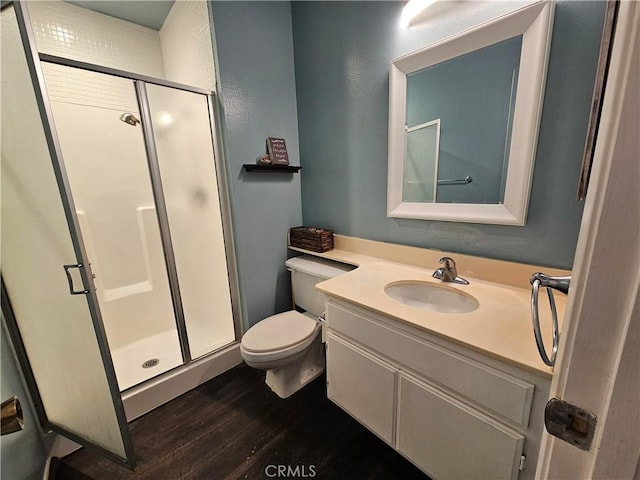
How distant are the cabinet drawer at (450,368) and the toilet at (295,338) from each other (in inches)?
17.7

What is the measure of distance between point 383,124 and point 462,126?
1.38 feet

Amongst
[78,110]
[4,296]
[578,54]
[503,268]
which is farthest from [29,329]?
[578,54]

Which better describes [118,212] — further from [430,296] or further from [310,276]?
[430,296]

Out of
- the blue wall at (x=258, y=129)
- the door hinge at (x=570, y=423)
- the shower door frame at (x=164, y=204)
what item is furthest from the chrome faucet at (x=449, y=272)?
the shower door frame at (x=164, y=204)

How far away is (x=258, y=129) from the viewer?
5.76 feet

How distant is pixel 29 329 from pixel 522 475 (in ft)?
6.28

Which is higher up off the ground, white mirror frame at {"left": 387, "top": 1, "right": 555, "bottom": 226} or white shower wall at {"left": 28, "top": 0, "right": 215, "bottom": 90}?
white shower wall at {"left": 28, "top": 0, "right": 215, "bottom": 90}

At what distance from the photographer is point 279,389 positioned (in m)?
1.60

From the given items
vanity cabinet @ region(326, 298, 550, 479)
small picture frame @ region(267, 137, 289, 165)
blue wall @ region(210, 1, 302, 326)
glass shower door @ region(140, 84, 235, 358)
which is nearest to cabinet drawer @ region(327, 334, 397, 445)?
vanity cabinet @ region(326, 298, 550, 479)

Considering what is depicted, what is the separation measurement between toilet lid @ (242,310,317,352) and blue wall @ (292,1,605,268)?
0.67 meters

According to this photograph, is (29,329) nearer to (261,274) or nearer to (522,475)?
(261,274)

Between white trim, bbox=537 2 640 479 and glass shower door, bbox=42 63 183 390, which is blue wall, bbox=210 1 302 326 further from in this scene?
white trim, bbox=537 2 640 479

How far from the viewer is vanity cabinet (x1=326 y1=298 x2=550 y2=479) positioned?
0.74 metres

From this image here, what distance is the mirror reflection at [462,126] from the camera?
1085 mm
